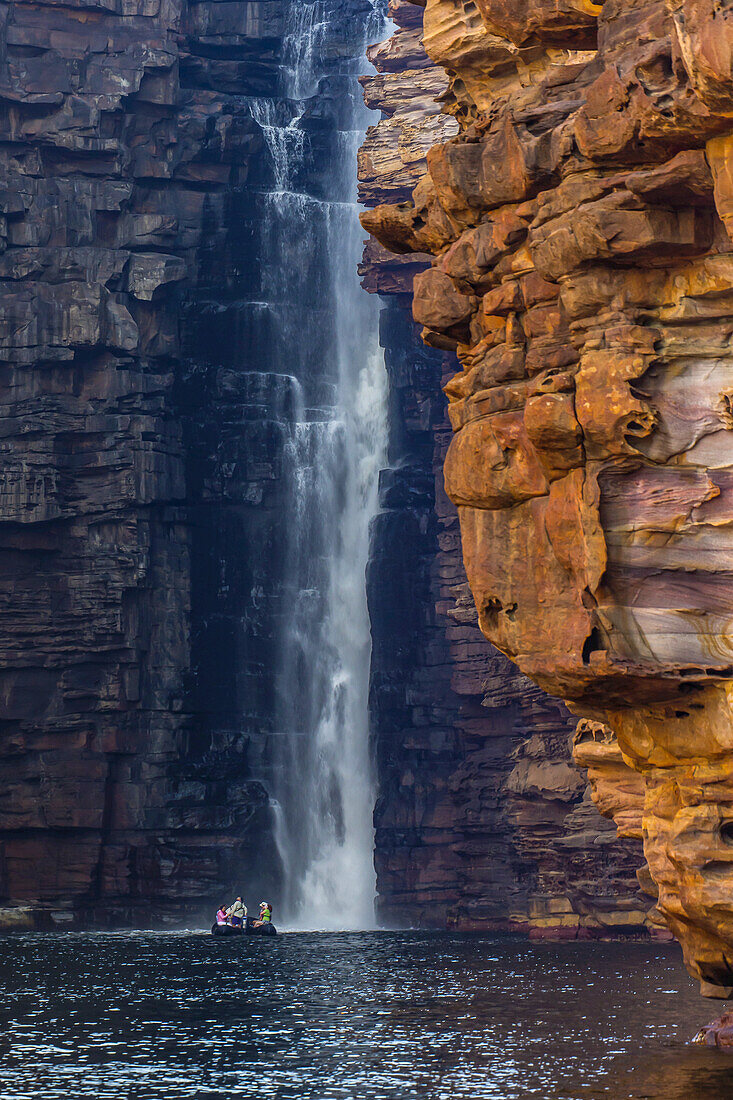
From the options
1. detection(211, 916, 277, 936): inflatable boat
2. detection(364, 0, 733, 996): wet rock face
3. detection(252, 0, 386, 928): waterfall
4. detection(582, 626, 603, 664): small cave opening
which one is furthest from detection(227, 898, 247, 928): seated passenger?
detection(582, 626, 603, 664): small cave opening

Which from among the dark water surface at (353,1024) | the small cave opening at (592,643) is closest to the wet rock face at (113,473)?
the dark water surface at (353,1024)

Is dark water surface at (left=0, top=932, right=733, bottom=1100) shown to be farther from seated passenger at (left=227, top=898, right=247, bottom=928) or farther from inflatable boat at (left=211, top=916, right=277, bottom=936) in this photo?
seated passenger at (left=227, top=898, right=247, bottom=928)

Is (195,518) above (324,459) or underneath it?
underneath

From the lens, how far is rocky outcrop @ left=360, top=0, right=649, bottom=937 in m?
61.4

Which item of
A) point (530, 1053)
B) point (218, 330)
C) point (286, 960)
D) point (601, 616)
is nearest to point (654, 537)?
point (601, 616)

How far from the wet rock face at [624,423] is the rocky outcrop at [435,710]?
3309 centimetres

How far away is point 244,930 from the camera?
194ft

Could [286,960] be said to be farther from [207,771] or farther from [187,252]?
[187,252]

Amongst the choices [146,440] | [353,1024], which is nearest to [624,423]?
[353,1024]

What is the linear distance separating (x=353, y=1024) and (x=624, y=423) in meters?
15.3

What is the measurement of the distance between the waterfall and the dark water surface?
1575 centimetres

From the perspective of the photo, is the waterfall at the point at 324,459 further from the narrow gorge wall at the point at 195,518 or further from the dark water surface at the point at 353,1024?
the dark water surface at the point at 353,1024

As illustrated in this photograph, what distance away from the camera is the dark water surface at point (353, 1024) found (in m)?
24.2

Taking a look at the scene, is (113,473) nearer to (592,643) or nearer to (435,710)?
(435,710)
